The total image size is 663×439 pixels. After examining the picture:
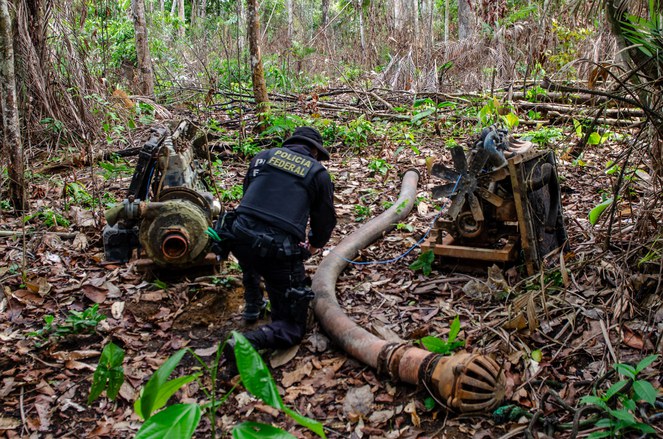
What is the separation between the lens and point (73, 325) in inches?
166

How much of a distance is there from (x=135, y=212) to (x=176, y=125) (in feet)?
8.09

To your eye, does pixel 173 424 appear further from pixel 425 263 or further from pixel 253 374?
pixel 425 263

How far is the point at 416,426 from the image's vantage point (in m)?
3.18

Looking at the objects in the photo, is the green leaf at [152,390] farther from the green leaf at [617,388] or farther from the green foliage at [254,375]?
the green leaf at [617,388]

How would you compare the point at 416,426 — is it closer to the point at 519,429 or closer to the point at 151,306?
the point at 519,429

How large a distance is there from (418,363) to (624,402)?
1.12m

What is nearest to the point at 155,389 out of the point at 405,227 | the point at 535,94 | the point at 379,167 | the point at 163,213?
the point at 163,213

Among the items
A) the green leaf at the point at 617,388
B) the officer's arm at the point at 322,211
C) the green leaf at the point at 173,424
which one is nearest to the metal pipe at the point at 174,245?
the officer's arm at the point at 322,211

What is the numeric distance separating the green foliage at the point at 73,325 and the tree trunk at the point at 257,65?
4848mm

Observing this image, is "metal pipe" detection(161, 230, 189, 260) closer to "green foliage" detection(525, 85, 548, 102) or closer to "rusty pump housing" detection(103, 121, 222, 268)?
"rusty pump housing" detection(103, 121, 222, 268)

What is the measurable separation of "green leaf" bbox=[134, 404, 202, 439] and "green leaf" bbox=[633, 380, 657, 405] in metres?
2.14

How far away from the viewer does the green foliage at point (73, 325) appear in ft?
13.7

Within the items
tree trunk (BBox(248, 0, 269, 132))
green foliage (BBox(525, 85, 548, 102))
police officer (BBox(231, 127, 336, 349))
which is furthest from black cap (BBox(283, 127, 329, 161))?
green foliage (BBox(525, 85, 548, 102))

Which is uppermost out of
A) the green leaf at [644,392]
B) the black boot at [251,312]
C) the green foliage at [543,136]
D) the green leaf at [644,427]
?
the green foliage at [543,136]
